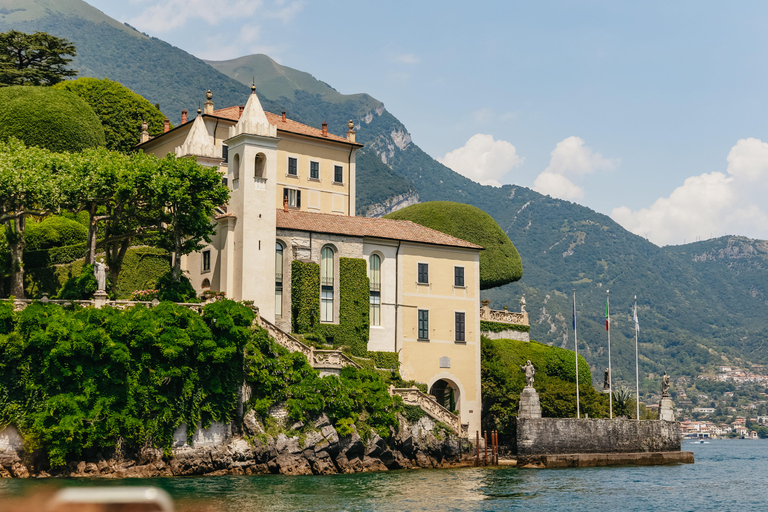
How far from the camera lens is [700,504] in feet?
125

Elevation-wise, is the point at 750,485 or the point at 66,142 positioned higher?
the point at 66,142

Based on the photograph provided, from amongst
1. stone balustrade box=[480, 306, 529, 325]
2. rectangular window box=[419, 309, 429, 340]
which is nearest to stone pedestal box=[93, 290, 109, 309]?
rectangular window box=[419, 309, 429, 340]

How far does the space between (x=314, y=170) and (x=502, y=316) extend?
56.6 feet

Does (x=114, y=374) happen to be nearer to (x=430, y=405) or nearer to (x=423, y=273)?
(x=430, y=405)

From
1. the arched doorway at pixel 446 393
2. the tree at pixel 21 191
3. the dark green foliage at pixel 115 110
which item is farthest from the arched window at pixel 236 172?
the dark green foliage at pixel 115 110

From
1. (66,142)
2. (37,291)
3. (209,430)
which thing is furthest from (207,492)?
(66,142)

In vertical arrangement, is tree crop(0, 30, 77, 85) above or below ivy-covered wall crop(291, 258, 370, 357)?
above

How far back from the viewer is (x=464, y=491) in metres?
37.8

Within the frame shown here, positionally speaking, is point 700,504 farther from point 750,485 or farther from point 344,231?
point 344,231

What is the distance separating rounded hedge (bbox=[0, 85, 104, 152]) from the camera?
2173 inches

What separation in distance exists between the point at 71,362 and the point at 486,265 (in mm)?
40235

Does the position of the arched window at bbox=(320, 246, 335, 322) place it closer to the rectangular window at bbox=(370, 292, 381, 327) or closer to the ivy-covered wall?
the ivy-covered wall

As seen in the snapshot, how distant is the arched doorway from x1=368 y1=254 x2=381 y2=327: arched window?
20.6 ft

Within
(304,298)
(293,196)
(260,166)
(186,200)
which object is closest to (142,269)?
(186,200)
